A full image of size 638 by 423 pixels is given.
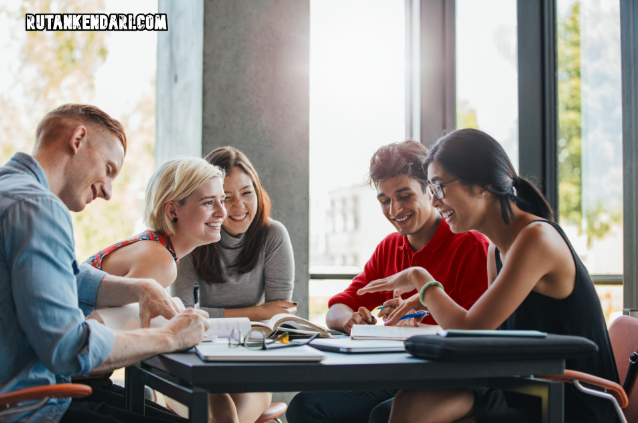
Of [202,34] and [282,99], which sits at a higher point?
[202,34]

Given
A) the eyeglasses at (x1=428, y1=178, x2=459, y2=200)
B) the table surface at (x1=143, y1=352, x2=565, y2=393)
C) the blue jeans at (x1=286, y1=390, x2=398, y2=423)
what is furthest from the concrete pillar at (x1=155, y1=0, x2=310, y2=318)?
the table surface at (x1=143, y1=352, x2=565, y2=393)

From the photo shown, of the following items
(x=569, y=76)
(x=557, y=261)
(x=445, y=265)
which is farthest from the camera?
(x=569, y=76)

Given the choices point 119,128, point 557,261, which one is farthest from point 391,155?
point 119,128

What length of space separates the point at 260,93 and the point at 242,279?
1.39m

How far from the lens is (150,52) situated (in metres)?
4.00

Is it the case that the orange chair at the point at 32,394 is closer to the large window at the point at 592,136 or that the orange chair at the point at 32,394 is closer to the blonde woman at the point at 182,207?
the blonde woman at the point at 182,207

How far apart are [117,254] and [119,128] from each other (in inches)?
24.3

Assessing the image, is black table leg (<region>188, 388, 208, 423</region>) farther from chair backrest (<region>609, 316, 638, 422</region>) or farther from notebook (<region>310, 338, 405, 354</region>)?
chair backrest (<region>609, 316, 638, 422</region>)

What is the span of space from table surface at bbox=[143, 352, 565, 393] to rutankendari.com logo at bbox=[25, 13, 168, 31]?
3.42m

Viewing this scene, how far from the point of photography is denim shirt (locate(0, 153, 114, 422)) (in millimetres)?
1080

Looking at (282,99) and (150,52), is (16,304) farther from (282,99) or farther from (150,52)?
(150,52)

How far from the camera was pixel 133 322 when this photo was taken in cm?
155

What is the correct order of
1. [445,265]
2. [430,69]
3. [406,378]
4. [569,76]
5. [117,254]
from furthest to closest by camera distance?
1. [430,69]
2. [569,76]
3. [445,265]
4. [117,254]
5. [406,378]

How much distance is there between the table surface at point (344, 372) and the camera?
3.14ft
